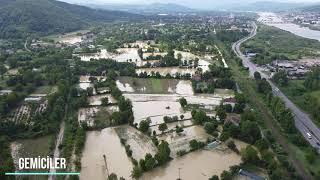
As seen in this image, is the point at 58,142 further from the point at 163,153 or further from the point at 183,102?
the point at 183,102

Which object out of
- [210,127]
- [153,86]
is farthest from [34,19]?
[210,127]

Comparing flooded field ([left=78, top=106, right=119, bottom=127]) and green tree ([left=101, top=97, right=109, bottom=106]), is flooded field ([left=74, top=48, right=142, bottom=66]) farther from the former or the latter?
flooded field ([left=78, top=106, right=119, bottom=127])

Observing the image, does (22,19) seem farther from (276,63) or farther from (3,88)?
(276,63)

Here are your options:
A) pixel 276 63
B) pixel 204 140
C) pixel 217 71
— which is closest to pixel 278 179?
pixel 204 140

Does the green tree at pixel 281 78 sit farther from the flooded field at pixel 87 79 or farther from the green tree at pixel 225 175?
the green tree at pixel 225 175

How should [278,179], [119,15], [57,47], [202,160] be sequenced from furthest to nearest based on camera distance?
[119,15] < [57,47] < [202,160] < [278,179]
